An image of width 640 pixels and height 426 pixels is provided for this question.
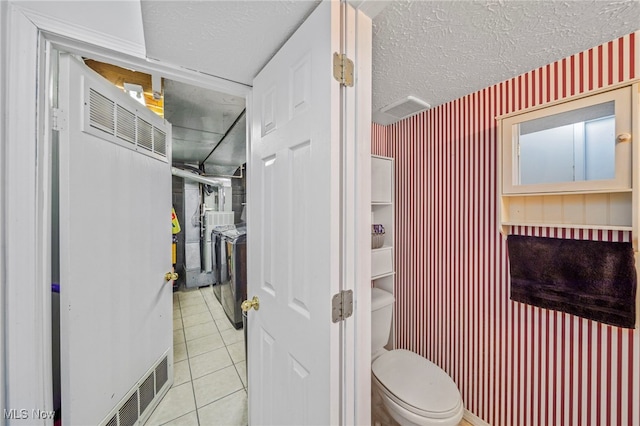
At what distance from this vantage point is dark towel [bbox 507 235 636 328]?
106 cm

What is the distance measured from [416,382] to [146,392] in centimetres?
164

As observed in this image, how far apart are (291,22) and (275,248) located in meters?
0.84

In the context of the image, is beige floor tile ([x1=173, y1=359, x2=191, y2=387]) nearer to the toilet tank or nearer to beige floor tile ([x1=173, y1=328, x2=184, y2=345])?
beige floor tile ([x1=173, y1=328, x2=184, y2=345])

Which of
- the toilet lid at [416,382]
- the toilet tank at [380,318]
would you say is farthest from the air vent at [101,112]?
the toilet lid at [416,382]

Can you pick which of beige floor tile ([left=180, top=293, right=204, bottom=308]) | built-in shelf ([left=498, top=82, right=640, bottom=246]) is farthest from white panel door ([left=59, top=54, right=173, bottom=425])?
built-in shelf ([left=498, top=82, right=640, bottom=246])

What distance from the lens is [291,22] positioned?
86 centimetres

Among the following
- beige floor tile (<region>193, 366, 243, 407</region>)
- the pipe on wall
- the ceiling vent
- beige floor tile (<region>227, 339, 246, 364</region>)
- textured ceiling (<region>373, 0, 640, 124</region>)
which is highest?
textured ceiling (<region>373, 0, 640, 124</region>)

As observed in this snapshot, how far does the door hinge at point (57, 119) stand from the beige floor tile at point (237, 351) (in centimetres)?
206

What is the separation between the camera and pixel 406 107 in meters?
1.72

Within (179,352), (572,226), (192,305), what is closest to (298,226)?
(572,226)

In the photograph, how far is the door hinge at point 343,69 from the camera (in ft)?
2.42

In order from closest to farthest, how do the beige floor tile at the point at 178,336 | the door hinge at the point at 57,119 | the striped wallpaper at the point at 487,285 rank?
the door hinge at the point at 57,119 < the striped wallpaper at the point at 487,285 < the beige floor tile at the point at 178,336

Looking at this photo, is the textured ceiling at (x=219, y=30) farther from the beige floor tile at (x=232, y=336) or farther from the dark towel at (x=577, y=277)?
the beige floor tile at (x=232, y=336)

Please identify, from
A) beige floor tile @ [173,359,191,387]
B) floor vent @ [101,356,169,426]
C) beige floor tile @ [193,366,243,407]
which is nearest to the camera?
floor vent @ [101,356,169,426]
